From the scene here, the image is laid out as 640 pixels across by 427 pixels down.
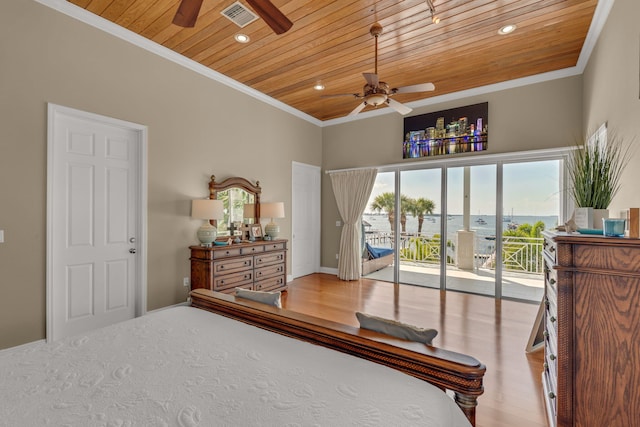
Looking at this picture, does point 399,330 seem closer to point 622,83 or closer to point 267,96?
point 622,83

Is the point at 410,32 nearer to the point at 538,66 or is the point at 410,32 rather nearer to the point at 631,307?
the point at 538,66

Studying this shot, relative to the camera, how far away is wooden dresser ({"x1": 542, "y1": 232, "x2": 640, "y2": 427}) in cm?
141

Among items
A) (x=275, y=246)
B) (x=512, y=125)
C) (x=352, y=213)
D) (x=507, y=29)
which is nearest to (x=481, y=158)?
(x=512, y=125)

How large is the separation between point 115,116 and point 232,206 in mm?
1888

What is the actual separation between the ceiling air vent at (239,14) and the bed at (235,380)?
9.42 ft

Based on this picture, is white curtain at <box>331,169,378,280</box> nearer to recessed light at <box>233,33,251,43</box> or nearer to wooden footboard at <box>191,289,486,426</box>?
recessed light at <box>233,33,251,43</box>

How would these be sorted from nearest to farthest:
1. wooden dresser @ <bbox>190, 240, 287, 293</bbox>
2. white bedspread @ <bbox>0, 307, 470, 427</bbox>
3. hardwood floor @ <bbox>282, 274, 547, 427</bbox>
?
white bedspread @ <bbox>0, 307, 470, 427</bbox> → hardwood floor @ <bbox>282, 274, 547, 427</bbox> → wooden dresser @ <bbox>190, 240, 287, 293</bbox>

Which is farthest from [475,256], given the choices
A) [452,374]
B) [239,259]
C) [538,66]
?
[452,374]

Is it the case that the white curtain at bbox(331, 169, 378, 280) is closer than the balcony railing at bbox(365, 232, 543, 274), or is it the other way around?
the balcony railing at bbox(365, 232, 543, 274)

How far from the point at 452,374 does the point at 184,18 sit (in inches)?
104

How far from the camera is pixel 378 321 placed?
1492 millimetres

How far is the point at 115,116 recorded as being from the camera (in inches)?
127

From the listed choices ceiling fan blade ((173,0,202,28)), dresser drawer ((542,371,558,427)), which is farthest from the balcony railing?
ceiling fan blade ((173,0,202,28))

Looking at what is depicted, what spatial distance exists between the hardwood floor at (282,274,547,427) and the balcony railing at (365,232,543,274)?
54 cm
